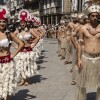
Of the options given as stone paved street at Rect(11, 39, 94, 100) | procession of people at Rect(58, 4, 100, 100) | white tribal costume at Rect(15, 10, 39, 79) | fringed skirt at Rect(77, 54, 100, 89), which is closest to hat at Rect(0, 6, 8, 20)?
procession of people at Rect(58, 4, 100, 100)

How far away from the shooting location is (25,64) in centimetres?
958

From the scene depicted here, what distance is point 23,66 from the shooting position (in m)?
9.54

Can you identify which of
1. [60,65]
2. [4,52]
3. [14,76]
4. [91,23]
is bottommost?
[60,65]

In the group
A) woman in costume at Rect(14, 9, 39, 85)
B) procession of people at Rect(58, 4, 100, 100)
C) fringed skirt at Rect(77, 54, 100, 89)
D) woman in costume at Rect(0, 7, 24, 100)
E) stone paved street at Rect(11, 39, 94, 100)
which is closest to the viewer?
procession of people at Rect(58, 4, 100, 100)

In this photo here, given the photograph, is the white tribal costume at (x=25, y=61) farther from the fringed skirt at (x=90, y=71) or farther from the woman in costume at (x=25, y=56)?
the fringed skirt at (x=90, y=71)

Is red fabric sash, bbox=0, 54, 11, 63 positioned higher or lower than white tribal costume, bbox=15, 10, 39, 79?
higher

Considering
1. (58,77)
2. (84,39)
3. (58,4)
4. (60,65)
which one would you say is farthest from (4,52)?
(58,4)

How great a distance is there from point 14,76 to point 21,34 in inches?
111

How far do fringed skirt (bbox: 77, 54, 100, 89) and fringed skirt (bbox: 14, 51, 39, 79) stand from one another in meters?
3.00

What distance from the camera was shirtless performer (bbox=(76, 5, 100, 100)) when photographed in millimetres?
6543

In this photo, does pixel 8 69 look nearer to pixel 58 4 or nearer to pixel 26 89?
pixel 26 89

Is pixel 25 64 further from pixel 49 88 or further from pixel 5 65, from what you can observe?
pixel 5 65

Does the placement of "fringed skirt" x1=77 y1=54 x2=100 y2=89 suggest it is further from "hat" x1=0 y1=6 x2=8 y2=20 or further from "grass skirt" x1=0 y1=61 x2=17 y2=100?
"hat" x1=0 y1=6 x2=8 y2=20

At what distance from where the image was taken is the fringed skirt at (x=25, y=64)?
9438mm
